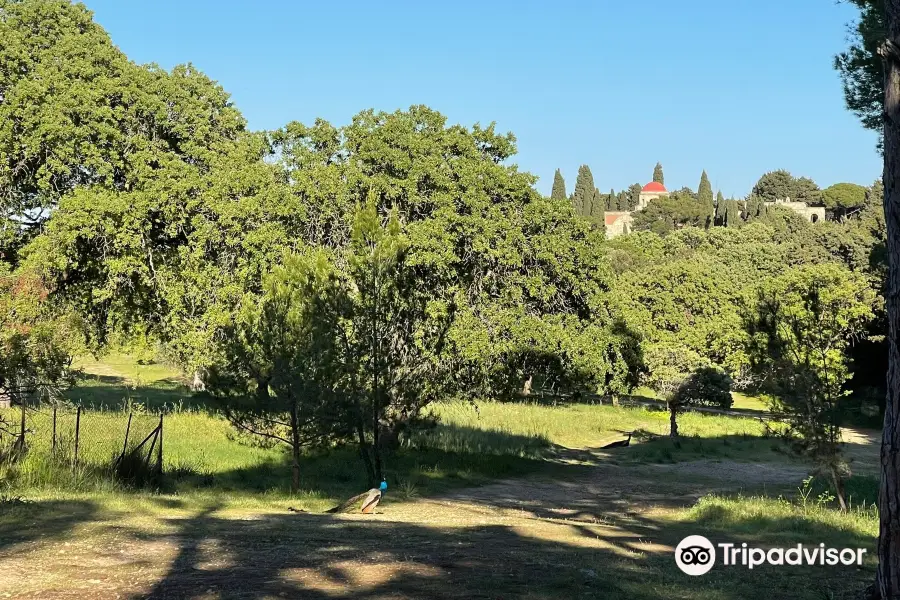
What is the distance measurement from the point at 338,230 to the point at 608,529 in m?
17.1

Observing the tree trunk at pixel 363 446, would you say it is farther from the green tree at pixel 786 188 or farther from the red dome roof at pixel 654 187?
the red dome roof at pixel 654 187

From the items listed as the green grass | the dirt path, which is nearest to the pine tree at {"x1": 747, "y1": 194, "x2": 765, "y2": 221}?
the green grass

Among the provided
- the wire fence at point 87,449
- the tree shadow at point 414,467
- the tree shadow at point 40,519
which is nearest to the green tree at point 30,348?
the wire fence at point 87,449

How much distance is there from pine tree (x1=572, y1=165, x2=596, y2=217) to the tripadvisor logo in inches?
4284

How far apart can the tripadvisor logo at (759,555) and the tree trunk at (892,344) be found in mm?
2563

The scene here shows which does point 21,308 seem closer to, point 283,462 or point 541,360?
point 283,462

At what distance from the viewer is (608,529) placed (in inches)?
432

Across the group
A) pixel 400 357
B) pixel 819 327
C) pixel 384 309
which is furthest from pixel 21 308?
pixel 819 327

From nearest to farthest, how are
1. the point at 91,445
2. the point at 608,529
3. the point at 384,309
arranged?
the point at 608,529, the point at 91,445, the point at 384,309

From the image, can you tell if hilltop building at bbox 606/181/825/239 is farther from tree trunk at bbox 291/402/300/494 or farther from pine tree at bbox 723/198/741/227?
tree trunk at bbox 291/402/300/494

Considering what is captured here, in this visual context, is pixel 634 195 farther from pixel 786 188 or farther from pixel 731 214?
pixel 731 214

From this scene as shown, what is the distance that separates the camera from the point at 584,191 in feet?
393

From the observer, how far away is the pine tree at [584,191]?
11669 cm

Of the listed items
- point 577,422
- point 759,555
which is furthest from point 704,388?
point 759,555
